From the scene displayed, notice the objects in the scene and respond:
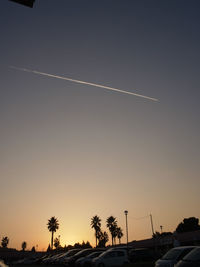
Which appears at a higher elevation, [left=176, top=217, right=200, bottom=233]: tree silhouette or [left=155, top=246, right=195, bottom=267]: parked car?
[left=176, top=217, right=200, bottom=233]: tree silhouette

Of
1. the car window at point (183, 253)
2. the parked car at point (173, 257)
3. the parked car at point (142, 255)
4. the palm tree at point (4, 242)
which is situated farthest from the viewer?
the palm tree at point (4, 242)

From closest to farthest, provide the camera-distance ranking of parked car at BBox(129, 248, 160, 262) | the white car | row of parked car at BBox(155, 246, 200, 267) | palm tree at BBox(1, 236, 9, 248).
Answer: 1. row of parked car at BBox(155, 246, 200, 267)
2. the white car
3. parked car at BBox(129, 248, 160, 262)
4. palm tree at BBox(1, 236, 9, 248)

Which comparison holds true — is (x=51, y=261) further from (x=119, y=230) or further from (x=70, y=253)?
(x=119, y=230)

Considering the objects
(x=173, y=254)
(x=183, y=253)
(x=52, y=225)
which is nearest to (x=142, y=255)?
(x=173, y=254)

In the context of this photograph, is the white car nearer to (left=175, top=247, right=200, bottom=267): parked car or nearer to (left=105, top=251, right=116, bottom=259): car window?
(left=105, top=251, right=116, bottom=259): car window

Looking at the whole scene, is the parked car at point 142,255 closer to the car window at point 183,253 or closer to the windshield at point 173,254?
the windshield at point 173,254

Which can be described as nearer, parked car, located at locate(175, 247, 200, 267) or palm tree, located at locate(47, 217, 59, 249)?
parked car, located at locate(175, 247, 200, 267)

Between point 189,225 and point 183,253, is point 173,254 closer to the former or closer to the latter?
point 183,253

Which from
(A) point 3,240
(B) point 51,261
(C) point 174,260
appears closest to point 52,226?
(B) point 51,261

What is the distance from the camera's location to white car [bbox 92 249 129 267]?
17812 mm

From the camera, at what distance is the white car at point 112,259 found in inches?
701

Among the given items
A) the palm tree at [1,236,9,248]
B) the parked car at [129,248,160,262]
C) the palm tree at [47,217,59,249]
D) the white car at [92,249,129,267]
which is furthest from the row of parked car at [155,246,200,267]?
the palm tree at [1,236,9,248]

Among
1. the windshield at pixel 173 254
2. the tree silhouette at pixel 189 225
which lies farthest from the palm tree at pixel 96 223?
the windshield at pixel 173 254

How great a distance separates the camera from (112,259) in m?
18.2
